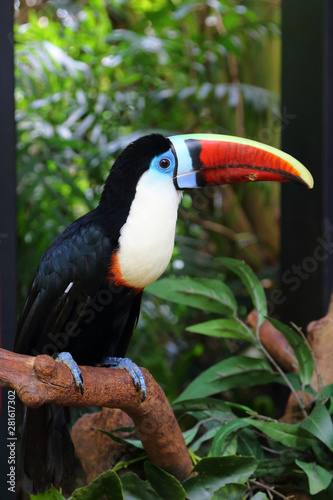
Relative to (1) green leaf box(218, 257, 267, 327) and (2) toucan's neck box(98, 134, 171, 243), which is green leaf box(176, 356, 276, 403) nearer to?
(1) green leaf box(218, 257, 267, 327)

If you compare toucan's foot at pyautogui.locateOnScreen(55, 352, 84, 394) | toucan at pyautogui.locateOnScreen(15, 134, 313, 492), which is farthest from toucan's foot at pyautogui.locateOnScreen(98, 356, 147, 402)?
toucan's foot at pyautogui.locateOnScreen(55, 352, 84, 394)

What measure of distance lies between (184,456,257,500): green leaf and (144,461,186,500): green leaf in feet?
0.19

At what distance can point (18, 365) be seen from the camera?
1.03m

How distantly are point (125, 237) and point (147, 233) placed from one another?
53 millimetres

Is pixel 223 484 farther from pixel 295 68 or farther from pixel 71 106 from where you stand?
pixel 71 106

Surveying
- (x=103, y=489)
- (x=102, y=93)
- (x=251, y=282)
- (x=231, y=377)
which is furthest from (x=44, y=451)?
(x=102, y=93)

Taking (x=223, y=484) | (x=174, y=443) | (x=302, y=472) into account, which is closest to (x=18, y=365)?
(x=174, y=443)

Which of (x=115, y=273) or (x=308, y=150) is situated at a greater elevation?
(x=308, y=150)

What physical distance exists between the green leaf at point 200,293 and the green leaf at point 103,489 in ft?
1.77

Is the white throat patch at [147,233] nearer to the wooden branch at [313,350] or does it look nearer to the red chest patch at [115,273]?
the red chest patch at [115,273]

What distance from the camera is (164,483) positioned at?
1301mm

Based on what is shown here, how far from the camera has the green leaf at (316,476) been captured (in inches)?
52.1

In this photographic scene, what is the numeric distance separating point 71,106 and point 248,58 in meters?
1.14

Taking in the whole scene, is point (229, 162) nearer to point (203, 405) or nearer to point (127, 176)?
point (127, 176)
